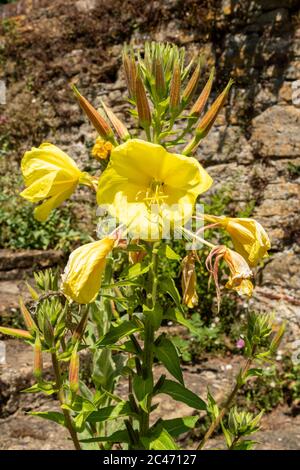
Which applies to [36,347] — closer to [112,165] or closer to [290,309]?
[112,165]

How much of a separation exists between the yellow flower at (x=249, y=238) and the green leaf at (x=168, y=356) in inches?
11.7

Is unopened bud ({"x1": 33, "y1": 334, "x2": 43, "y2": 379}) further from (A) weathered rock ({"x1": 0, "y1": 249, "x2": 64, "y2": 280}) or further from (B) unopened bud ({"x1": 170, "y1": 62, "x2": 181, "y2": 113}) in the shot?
(A) weathered rock ({"x1": 0, "y1": 249, "x2": 64, "y2": 280})

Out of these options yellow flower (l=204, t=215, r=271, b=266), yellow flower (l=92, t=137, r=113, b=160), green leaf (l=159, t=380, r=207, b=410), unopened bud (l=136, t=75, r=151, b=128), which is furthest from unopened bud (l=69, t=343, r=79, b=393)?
yellow flower (l=92, t=137, r=113, b=160)

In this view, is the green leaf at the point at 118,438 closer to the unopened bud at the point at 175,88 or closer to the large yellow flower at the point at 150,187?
the large yellow flower at the point at 150,187

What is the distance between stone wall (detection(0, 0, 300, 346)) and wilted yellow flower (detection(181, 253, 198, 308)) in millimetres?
2321

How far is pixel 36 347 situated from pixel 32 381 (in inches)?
69.8

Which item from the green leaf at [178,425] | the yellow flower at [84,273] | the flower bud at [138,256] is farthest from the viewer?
the green leaf at [178,425]

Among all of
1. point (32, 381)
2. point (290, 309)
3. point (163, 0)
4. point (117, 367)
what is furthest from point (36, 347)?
point (163, 0)

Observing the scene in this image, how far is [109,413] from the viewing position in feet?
4.37

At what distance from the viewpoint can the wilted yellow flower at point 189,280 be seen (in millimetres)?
1281

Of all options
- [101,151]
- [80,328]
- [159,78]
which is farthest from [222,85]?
[80,328]

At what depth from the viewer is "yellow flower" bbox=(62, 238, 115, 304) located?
1104 mm

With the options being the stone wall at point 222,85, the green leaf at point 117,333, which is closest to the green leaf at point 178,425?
the green leaf at point 117,333

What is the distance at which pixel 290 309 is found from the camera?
3.46 metres
